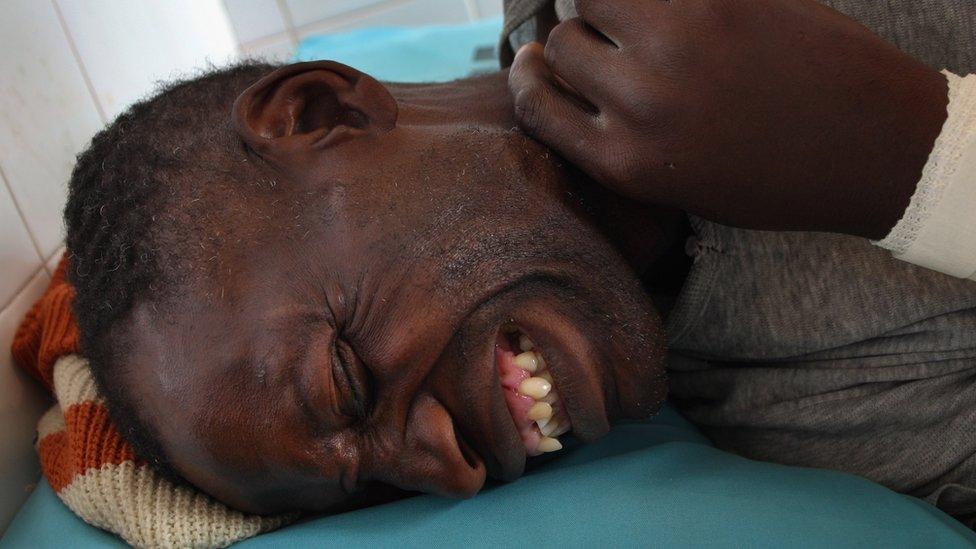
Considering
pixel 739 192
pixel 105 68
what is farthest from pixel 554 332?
pixel 105 68

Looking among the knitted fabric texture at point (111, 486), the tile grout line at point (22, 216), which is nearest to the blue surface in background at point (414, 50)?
the tile grout line at point (22, 216)

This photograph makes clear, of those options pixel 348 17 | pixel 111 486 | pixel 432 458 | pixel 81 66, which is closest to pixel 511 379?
pixel 432 458

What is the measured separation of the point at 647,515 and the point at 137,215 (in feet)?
2.07

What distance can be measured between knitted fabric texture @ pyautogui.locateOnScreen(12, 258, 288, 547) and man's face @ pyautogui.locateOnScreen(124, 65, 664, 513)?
0.12 feet

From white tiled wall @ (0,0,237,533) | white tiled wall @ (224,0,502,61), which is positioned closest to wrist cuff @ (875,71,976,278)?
white tiled wall @ (0,0,237,533)

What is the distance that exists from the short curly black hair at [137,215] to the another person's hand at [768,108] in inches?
16.9

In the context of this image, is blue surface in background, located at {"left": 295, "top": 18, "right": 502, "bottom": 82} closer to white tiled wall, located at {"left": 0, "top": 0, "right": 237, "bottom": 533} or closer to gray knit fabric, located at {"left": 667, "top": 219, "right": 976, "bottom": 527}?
white tiled wall, located at {"left": 0, "top": 0, "right": 237, "bottom": 533}

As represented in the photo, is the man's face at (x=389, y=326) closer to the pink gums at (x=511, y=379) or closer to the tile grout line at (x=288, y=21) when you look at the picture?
the pink gums at (x=511, y=379)

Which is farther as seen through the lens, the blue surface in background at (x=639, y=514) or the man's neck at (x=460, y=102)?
the man's neck at (x=460, y=102)

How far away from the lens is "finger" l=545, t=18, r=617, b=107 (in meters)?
0.96

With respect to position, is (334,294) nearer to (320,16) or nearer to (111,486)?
(111,486)

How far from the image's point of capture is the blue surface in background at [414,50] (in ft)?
7.86

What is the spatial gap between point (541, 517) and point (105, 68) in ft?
4.84

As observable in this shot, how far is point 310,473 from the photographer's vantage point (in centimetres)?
95
